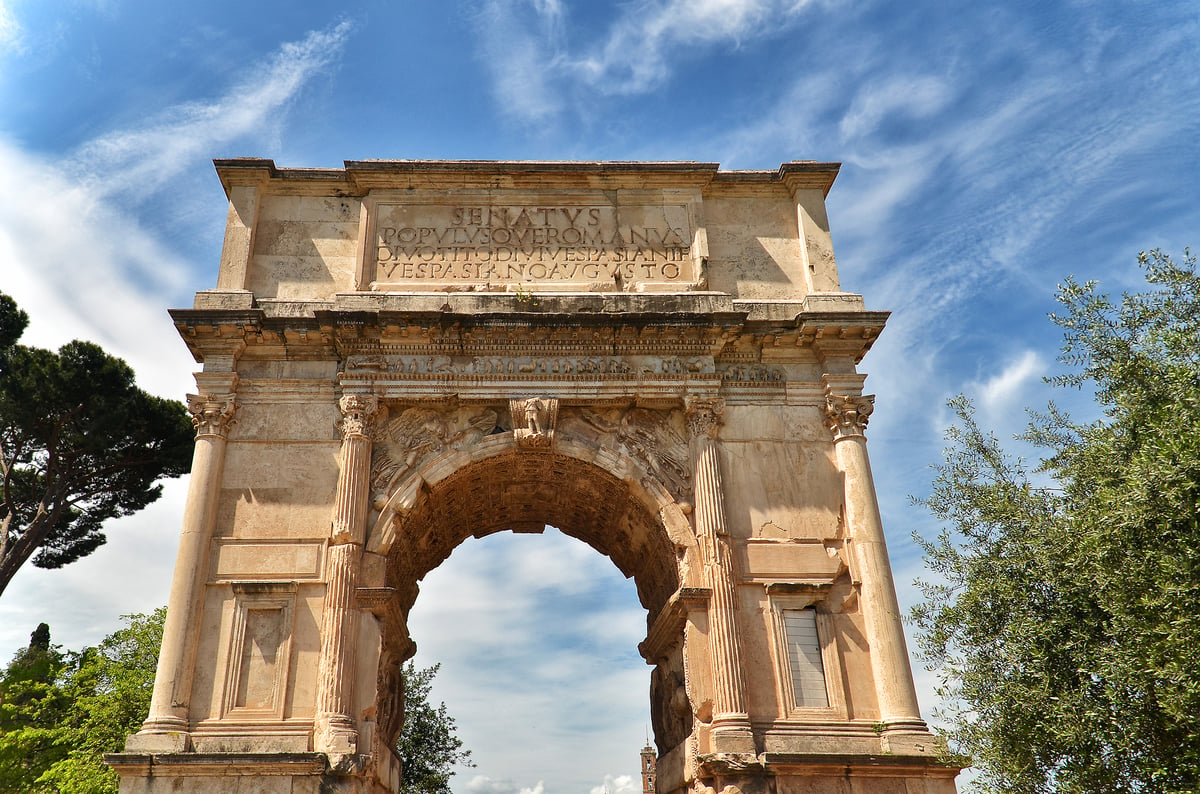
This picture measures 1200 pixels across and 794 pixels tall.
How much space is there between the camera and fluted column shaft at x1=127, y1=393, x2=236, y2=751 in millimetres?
10688

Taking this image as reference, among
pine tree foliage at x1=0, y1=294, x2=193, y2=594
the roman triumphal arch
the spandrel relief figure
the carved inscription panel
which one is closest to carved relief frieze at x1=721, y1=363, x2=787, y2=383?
the roman triumphal arch

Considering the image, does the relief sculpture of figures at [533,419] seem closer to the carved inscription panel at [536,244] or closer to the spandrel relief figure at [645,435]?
the spandrel relief figure at [645,435]

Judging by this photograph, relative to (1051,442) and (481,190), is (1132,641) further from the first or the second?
(481,190)

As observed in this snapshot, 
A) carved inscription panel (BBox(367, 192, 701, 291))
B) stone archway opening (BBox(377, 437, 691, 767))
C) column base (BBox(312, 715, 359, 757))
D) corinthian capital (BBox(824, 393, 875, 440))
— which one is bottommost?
column base (BBox(312, 715, 359, 757))

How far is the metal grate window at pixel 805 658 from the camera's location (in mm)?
11492

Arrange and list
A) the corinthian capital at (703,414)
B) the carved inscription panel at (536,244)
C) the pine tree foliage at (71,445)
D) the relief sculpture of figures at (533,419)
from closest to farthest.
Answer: the relief sculpture of figures at (533,419) → the corinthian capital at (703,414) → the carved inscription panel at (536,244) → the pine tree foliage at (71,445)

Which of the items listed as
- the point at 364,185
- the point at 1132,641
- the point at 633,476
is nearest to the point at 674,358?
the point at 633,476

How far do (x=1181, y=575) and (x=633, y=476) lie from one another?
22.3ft

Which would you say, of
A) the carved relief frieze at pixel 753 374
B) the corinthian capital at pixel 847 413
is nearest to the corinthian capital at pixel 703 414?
the carved relief frieze at pixel 753 374

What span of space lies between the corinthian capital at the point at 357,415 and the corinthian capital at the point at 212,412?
1580mm

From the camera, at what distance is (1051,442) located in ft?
35.1

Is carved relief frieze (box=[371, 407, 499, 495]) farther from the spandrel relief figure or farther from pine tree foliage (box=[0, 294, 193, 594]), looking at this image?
pine tree foliage (box=[0, 294, 193, 594])

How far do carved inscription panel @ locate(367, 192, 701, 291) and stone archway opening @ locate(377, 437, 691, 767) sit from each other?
3009 millimetres

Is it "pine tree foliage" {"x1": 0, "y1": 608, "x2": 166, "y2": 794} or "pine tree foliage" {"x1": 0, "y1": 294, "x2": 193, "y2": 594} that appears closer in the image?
"pine tree foliage" {"x1": 0, "y1": 608, "x2": 166, "y2": 794}
